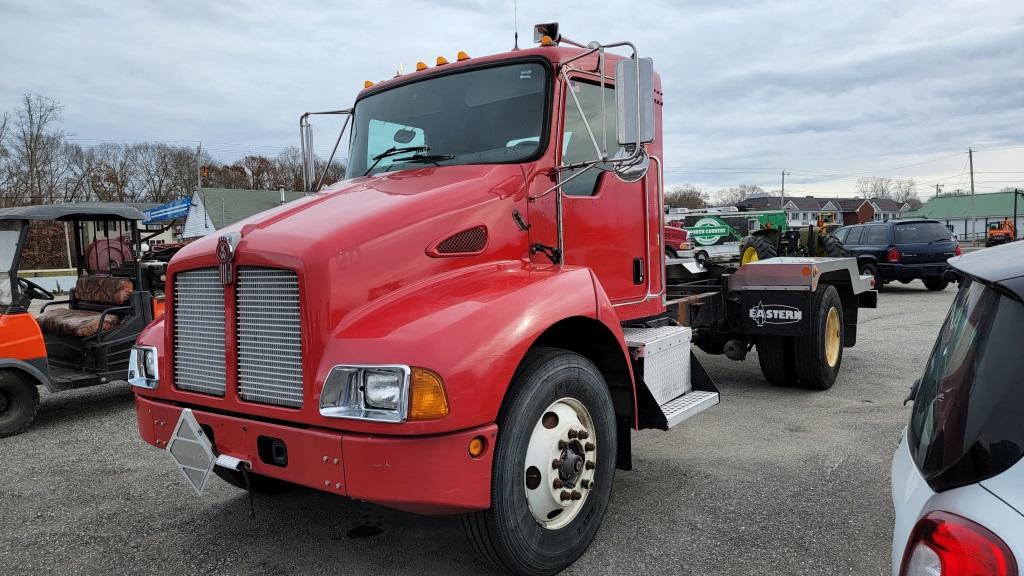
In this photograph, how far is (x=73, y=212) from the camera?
7270mm

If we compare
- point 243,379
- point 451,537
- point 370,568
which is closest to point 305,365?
point 243,379

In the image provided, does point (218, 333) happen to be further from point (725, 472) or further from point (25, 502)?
point (725, 472)

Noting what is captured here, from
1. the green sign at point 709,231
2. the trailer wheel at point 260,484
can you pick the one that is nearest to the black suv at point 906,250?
the green sign at point 709,231

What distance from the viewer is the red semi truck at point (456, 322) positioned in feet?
8.88

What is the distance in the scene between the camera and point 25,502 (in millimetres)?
4484

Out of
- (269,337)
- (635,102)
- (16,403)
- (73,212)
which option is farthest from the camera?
(73,212)

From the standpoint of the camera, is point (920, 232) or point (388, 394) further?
point (920, 232)

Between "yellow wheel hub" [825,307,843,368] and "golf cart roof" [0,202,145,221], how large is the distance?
24.8 feet

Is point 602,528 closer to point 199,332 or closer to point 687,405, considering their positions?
point 687,405

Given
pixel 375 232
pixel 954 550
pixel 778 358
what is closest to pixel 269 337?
pixel 375 232

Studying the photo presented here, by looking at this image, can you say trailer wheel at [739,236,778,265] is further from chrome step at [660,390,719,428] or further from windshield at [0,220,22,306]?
windshield at [0,220,22,306]

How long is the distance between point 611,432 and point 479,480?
39.4 inches

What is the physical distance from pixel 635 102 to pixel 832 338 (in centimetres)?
471

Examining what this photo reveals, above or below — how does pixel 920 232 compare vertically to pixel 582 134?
below
